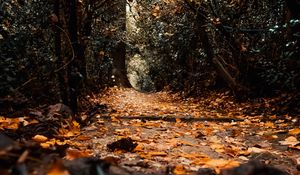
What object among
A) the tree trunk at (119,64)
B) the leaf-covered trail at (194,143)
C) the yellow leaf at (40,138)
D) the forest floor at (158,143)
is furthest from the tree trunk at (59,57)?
the tree trunk at (119,64)

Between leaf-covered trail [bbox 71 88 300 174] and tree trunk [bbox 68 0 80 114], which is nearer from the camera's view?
leaf-covered trail [bbox 71 88 300 174]

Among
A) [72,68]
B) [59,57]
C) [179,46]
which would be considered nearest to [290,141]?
[72,68]

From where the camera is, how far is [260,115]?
776cm

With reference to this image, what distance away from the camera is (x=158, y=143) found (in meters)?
4.70

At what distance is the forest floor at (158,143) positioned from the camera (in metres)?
2.32

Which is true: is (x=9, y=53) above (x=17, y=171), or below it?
above

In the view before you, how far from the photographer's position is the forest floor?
7.62 feet

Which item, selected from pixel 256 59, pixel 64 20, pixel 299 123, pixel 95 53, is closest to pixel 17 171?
pixel 64 20

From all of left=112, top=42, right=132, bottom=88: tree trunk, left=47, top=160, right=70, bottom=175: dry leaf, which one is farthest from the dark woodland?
left=112, top=42, right=132, bottom=88: tree trunk

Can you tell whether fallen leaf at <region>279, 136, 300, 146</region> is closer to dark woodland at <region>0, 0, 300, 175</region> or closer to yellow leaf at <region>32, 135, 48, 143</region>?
dark woodland at <region>0, 0, 300, 175</region>

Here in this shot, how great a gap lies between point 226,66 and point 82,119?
6.61 m

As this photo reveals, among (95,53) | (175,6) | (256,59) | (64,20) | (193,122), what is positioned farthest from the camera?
(95,53)

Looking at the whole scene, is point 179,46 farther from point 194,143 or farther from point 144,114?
point 194,143

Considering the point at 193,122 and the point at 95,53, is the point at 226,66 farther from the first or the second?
the point at 95,53
